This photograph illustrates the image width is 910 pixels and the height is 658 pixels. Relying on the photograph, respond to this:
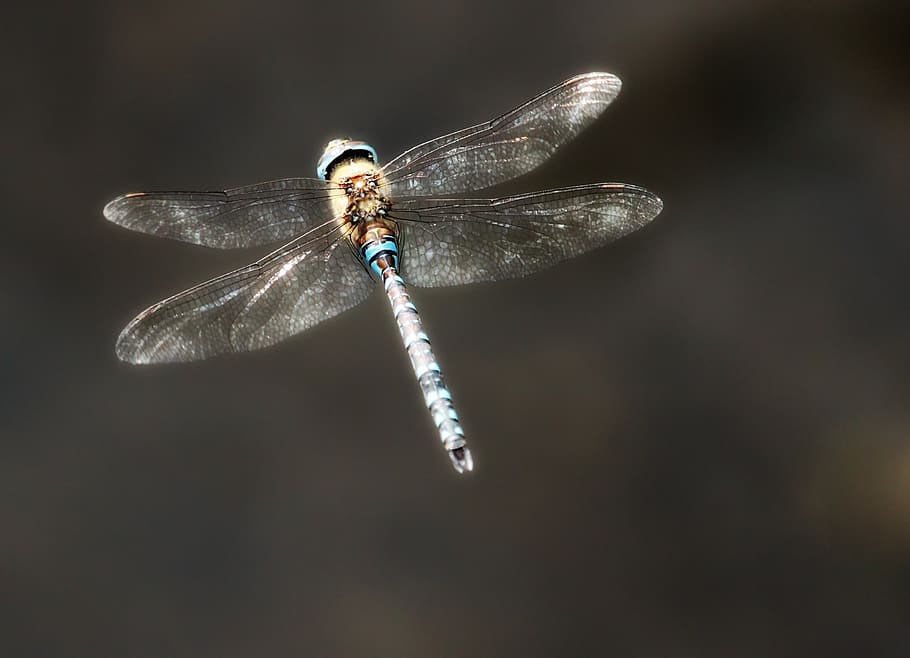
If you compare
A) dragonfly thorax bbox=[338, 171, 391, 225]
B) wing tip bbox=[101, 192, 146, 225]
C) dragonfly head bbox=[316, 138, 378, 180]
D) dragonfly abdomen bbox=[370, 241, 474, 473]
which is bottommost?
dragonfly abdomen bbox=[370, 241, 474, 473]

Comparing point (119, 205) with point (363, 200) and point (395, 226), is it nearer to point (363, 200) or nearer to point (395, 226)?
point (363, 200)

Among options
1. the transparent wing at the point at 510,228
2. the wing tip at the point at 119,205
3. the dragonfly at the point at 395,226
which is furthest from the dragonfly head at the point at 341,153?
the wing tip at the point at 119,205

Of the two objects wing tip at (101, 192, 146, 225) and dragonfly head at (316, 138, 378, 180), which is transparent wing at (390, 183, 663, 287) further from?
wing tip at (101, 192, 146, 225)

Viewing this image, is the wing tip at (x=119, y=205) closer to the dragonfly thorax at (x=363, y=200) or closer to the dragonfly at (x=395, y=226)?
the dragonfly at (x=395, y=226)

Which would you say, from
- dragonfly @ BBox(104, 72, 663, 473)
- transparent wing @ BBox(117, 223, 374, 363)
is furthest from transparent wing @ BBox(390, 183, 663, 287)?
transparent wing @ BBox(117, 223, 374, 363)

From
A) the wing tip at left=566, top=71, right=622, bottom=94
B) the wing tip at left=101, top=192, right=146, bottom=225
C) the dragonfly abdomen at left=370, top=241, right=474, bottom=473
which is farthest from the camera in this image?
the wing tip at left=566, top=71, right=622, bottom=94

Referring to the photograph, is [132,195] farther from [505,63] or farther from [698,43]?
[698,43]

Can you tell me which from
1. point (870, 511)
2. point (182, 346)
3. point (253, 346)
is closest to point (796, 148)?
point (870, 511)
